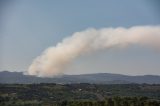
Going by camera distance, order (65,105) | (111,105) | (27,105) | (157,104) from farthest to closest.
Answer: (27,105)
(65,105)
(111,105)
(157,104)

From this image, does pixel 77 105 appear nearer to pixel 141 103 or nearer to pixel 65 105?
pixel 65 105

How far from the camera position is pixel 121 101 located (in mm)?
134000

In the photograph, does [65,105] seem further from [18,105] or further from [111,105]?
[18,105]

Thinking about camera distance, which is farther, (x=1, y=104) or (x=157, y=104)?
(x=1, y=104)

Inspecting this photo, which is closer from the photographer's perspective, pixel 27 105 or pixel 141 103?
pixel 141 103

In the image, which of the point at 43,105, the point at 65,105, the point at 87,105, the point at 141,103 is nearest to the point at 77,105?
the point at 87,105

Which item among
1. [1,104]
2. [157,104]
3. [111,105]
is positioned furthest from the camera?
[1,104]

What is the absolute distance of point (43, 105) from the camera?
170m

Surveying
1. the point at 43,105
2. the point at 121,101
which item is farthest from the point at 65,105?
the point at 43,105

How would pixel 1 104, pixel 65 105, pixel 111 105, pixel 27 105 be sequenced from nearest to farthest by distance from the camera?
pixel 111 105 → pixel 65 105 → pixel 1 104 → pixel 27 105

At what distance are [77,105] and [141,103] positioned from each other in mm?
21861

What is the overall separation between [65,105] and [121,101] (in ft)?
70.1

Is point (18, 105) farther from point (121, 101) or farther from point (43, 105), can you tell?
point (121, 101)

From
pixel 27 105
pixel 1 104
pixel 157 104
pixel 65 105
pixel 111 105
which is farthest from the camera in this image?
pixel 27 105
